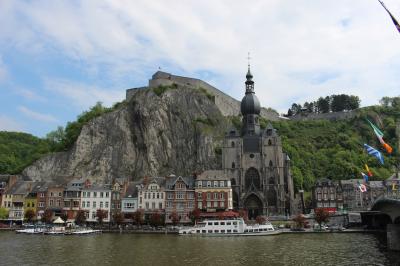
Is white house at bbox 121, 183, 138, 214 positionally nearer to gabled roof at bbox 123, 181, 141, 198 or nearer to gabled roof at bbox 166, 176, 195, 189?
gabled roof at bbox 123, 181, 141, 198

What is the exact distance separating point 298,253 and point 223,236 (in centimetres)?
1967

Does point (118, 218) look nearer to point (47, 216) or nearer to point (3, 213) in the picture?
point (47, 216)

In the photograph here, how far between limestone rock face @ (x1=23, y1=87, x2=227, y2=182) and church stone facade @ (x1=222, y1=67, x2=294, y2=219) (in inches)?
284

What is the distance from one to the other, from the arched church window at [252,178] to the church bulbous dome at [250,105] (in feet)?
48.1

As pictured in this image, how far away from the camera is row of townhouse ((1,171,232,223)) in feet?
228

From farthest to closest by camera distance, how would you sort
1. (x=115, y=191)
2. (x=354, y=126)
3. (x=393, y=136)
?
1. (x=354, y=126)
2. (x=393, y=136)
3. (x=115, y=191)

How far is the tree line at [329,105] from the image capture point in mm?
151750

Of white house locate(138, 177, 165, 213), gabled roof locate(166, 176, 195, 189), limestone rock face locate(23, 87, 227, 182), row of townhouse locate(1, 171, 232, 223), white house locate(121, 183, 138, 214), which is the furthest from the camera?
limestone rock face locate(23, 87, 227, 182)

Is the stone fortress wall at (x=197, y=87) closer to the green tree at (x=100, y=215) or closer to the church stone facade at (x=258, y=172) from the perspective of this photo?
the church stone facade at (x=258, y=172)

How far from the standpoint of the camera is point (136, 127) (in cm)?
9650

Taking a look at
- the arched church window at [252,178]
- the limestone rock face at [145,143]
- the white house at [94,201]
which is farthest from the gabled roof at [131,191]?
the arched church window at [252,178]

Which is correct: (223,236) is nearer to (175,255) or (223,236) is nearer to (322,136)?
(175,255)

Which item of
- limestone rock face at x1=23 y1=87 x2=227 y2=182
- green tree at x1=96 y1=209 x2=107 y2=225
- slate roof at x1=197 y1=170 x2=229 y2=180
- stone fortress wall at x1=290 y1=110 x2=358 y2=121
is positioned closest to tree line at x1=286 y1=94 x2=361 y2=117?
stone fortress wall at x1=290 y1=110 x2=358 y2=121

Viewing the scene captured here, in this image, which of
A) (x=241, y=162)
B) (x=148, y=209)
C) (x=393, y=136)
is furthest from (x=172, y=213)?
(x=393, y=136)
